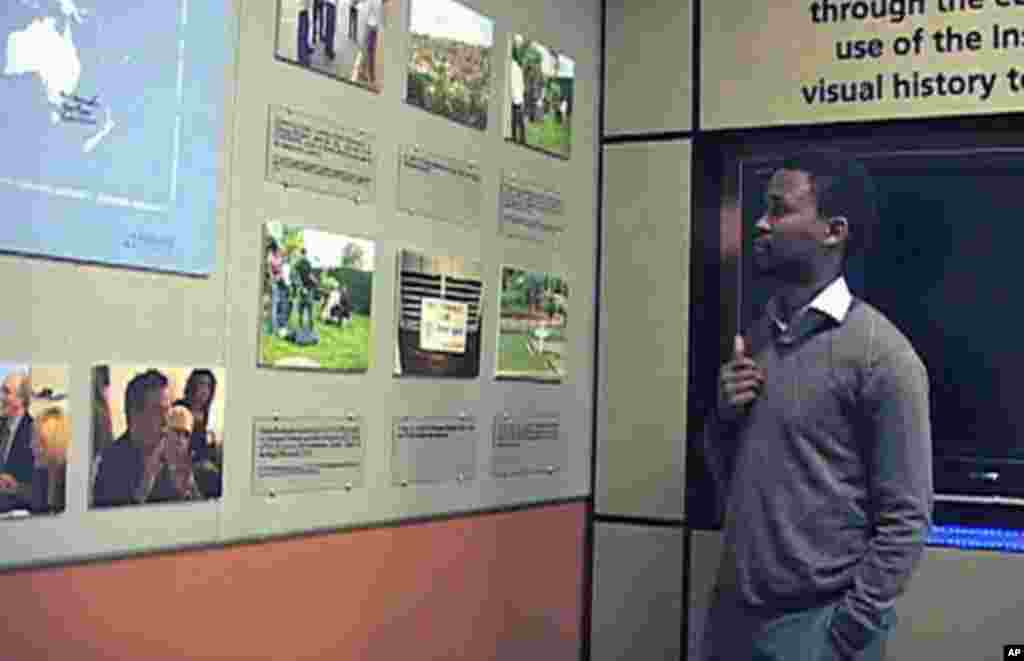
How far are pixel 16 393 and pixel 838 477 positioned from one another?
5.53 feet

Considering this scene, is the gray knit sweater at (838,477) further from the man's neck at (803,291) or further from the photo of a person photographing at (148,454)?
the photo of a person photographing at (148,454)

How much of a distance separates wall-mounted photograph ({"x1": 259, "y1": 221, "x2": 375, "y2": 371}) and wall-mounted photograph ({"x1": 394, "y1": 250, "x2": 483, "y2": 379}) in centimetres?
14

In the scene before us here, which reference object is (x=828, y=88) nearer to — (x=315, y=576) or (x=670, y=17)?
(x=670, y=17)

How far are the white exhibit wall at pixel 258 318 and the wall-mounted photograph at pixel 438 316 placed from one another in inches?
1.4

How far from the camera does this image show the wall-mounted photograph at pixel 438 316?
303cm

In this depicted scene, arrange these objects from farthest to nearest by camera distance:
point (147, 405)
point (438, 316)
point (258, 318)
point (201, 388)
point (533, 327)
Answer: point (533, 327), point (438, 316), point (258, 318), point (201, 388), point (147, 405)

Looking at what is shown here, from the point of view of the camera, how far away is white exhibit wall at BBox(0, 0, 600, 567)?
2.18 metres

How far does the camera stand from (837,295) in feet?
9.20

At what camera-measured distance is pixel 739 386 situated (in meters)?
2.88

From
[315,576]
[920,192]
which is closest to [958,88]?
[920,192]

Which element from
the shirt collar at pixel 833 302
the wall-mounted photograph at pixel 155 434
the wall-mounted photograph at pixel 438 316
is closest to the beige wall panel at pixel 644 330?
the wall-mounted photograph at pixel 438 316

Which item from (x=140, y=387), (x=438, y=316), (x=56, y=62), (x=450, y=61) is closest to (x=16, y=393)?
(x=140, y=387)

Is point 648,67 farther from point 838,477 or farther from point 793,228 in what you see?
point 838,477

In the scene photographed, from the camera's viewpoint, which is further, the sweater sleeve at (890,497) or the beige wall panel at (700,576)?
the beige wall panel at (700,576)
